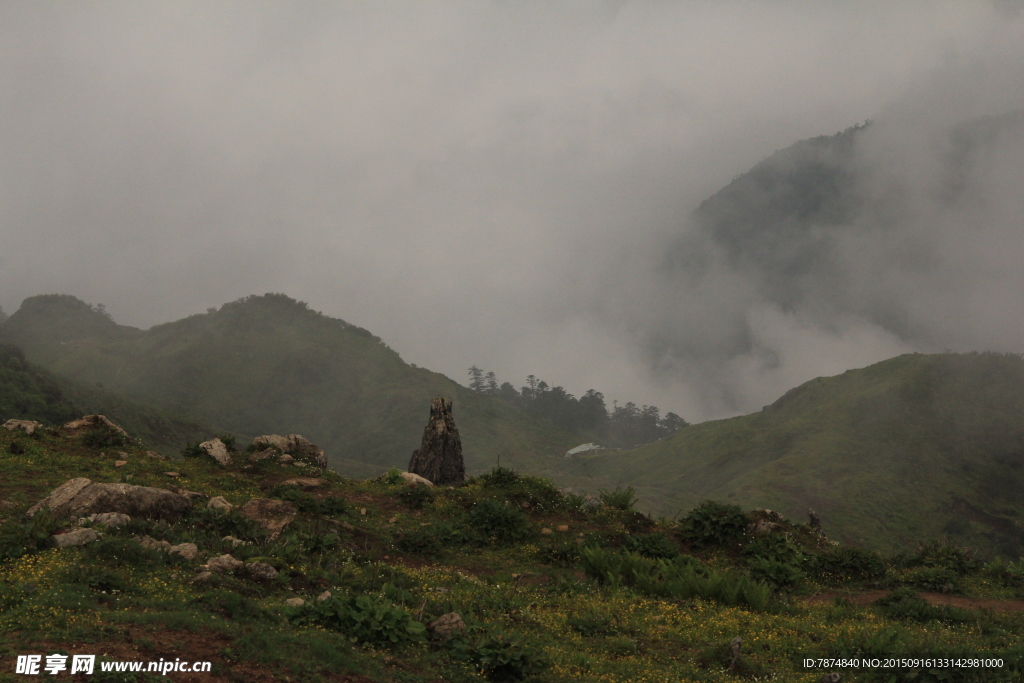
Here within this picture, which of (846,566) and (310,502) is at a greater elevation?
(310,502)

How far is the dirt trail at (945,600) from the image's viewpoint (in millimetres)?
16297

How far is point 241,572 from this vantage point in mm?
12250

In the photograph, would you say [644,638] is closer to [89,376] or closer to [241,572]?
[241,572]

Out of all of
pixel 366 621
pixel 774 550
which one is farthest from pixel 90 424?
pixel 774 550

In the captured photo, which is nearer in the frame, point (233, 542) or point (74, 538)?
point (74, 538)

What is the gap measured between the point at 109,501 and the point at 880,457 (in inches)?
3788

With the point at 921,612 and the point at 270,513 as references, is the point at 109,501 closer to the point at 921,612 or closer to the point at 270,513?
the point at 270,513

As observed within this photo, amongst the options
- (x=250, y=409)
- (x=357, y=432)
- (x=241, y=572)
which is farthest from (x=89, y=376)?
(x=241, y=572)

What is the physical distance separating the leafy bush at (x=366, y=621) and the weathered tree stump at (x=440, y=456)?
23451 mm

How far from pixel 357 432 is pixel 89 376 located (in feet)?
225

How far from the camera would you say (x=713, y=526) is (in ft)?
70.7

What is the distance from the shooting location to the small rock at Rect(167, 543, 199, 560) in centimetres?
1224

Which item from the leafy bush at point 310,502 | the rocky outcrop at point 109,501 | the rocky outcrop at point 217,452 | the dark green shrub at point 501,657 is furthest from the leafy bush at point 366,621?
the rocky outcrop at point 217,452

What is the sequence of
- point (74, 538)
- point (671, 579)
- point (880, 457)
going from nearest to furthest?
1. point (74, 538)
2. point (671, 579)
3. point (880, 457)
